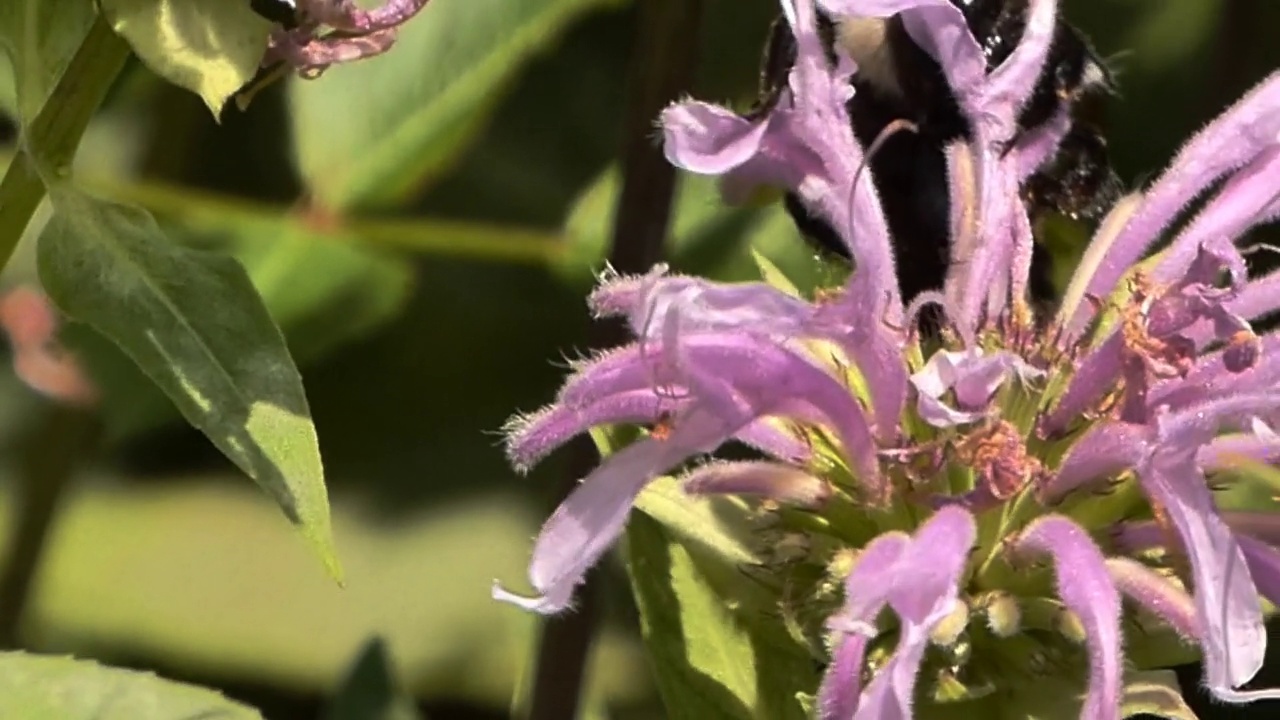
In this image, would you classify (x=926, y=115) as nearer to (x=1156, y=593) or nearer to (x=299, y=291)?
(x=1156, y=593)

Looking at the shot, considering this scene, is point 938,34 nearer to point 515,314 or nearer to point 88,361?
point 88,361

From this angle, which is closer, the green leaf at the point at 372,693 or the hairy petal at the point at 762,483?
the hairy petal at the point at 762,483

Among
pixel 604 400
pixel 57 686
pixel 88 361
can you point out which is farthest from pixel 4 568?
pixel 604 400

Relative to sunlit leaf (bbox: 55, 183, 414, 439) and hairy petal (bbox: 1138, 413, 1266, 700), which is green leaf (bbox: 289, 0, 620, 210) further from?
hairy petal (bbox: 1138, 413, 1266, 700)

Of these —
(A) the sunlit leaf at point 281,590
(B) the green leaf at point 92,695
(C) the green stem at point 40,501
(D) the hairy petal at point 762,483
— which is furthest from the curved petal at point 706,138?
(A) the sunlit leaf at point 281,590

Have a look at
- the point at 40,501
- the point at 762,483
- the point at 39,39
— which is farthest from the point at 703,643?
the point at 40,501

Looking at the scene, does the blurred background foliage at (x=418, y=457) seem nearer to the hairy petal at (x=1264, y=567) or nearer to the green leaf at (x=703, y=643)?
the green leaf at (x=703, y=643)

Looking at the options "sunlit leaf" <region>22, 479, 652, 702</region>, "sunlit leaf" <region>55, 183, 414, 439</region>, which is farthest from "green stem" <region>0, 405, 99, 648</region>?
"sunlit leaf" <region>22, 479, 652, 702</region>
